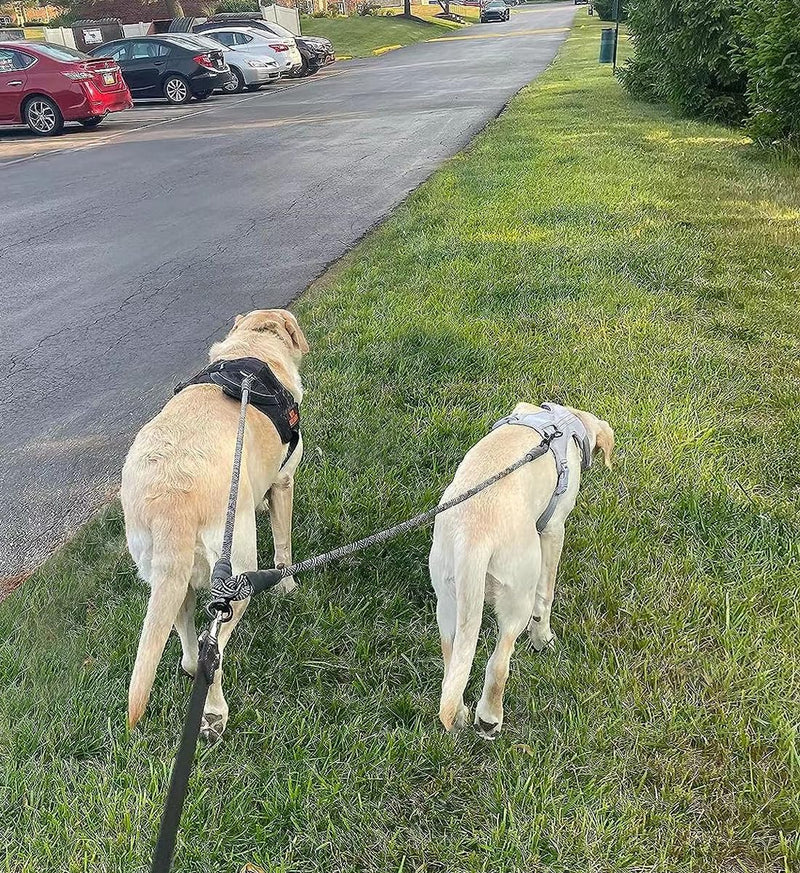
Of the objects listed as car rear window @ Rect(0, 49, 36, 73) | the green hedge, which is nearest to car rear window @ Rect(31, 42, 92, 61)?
car rear window @ Rect(0, 49, 36, 73)

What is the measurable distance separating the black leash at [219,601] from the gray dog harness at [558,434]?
3 centimetres

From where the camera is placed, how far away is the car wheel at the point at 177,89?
21.5 metres

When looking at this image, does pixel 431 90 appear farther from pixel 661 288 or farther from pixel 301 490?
pixel 301 490

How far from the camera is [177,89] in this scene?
848 inches

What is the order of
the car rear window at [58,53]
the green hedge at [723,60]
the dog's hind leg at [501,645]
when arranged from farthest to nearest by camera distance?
1. the car rear window at [58,53]
2. the green hedge at [723,60]
3. the dog's hind leg at [501,645]

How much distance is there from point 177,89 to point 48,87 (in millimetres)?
7604

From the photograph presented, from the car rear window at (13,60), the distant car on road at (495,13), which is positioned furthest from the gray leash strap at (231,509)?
the distant car on road at (495,13)

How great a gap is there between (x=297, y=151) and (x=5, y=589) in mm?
11283

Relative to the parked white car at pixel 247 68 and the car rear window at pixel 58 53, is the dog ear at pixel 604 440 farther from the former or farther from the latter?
the parked white car at pixel 247 68

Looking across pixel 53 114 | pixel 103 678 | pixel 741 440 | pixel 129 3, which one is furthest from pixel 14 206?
pixel 129 3

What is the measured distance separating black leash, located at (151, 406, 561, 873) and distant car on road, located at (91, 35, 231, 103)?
22601 millimetres

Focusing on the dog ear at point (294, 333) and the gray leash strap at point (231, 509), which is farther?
the dog ear at point (294, 333)

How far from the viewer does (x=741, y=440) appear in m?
3.79

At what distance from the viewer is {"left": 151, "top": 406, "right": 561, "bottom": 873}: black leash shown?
4.63 ft
